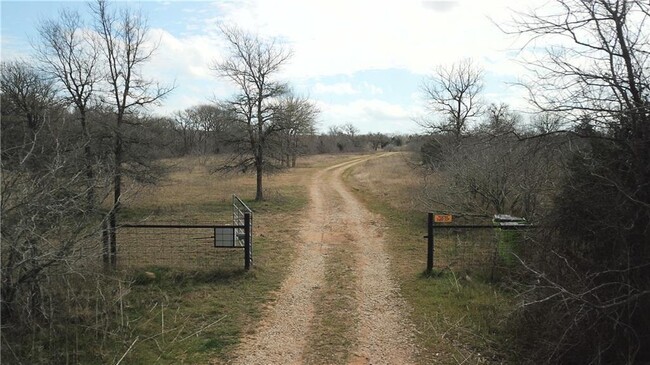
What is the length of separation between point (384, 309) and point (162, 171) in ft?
47.9

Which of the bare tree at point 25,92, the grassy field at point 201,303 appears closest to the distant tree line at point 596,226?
the grassy field at point 201,303

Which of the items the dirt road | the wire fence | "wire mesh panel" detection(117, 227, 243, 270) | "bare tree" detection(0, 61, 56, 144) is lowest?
the dirt road

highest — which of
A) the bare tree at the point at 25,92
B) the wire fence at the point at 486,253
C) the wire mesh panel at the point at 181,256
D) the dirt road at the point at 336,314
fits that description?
the bare tree at the point at 25,92

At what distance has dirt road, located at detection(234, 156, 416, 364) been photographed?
22.1ft

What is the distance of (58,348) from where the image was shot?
22.5 ft

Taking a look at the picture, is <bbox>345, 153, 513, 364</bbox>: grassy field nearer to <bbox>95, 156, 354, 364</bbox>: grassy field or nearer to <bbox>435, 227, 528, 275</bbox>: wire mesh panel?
<bbox>435, 227, 528, 275</bbox>: wire mesh panel

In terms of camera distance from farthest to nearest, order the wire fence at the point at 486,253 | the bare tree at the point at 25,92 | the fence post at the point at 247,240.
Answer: the bare tree at the point at 25,92 → the fence post at the point at 247,240 → the wire fence at the point at 486,253

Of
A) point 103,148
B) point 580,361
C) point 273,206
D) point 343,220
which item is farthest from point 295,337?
point 273,206

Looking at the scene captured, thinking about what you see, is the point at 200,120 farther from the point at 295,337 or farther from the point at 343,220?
the point at 295,337

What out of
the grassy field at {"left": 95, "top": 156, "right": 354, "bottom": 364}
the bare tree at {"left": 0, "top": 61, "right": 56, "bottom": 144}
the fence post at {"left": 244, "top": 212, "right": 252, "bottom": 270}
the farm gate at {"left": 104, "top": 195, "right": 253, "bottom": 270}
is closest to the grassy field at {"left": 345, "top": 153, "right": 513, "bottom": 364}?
the grassy field at {"left": 95, "top": 156, "right": 354, "bottom": 364}

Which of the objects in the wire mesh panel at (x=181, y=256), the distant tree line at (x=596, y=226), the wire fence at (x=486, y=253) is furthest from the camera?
the wire mesh panel at (x=181, y=256)

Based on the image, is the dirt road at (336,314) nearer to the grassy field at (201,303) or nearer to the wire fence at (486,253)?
the grassy field at (201,303)

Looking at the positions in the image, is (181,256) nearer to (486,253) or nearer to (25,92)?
(486,253)

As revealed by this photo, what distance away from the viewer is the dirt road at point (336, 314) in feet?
22.1
